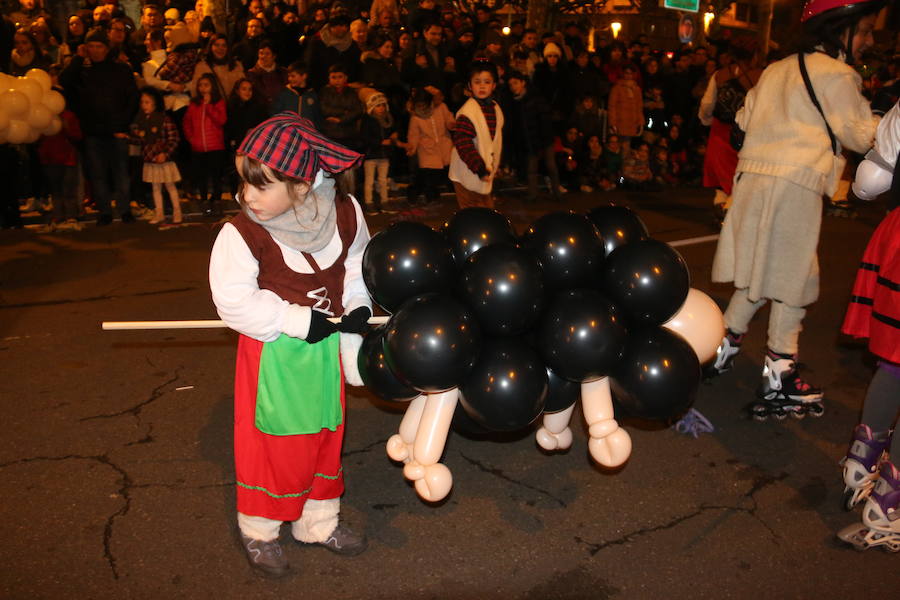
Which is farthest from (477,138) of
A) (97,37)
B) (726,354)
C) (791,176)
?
(97,37)

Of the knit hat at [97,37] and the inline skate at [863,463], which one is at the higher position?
the knit hat at [97,37]

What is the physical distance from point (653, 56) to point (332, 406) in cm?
1250

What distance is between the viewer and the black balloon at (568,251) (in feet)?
9.01

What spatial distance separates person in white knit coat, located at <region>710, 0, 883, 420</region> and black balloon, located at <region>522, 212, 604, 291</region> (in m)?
1.67

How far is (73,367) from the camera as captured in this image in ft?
16.1

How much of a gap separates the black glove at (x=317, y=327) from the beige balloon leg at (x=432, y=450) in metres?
0.43

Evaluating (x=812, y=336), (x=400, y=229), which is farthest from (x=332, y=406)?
(x=812, y=336)

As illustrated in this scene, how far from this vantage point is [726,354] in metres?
4.71

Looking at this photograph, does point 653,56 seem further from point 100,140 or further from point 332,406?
point 332,406

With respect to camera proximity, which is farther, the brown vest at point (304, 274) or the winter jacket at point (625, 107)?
the winter jacket at point (625, 107)

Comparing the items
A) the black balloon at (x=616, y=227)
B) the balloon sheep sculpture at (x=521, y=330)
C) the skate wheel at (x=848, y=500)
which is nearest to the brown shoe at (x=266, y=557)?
the balloon sheep sculpture at (x=521, y=330)

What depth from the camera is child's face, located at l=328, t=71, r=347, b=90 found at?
9.59 m

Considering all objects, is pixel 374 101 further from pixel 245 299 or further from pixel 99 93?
pixel 245 299

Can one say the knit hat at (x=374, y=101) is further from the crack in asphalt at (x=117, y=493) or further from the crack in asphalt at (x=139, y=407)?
the crack in asphalt at (x=117, y=493)
